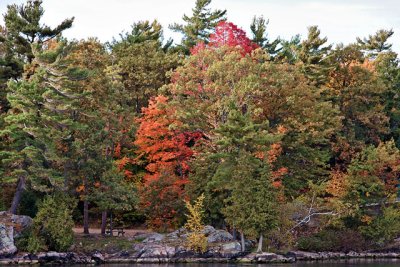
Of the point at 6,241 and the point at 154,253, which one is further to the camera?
the point at 154,253

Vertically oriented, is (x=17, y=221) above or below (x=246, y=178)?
below

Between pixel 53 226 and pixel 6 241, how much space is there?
3.01 metres

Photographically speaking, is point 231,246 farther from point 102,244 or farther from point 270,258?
point 102,244

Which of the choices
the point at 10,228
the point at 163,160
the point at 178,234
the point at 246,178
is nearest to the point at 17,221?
the point at 10,228

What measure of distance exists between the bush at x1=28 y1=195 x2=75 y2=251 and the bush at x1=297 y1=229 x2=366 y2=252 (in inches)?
686

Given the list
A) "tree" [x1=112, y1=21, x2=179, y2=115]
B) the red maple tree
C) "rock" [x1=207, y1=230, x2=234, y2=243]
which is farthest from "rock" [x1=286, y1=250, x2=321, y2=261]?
"tree" [x1=112, y1=21, x2=179, y2=115]

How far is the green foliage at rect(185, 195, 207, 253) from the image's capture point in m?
41.5

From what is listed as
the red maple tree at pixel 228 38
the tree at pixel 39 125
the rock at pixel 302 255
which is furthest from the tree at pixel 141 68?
the rock at pixel 302 255

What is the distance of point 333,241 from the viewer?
46.2 meters

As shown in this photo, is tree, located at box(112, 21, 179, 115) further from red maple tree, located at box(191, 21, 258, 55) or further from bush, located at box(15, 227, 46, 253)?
bush, located at box(15, 227, 46, 253)

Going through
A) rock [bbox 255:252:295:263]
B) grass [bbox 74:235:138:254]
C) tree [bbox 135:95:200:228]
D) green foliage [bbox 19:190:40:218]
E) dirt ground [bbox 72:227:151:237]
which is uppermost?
tree [bbox 135:95:200:228]

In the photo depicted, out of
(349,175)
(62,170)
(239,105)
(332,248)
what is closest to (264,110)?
(239,105)

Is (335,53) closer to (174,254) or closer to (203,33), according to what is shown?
(203,33)

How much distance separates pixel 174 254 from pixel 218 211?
18.5ft
